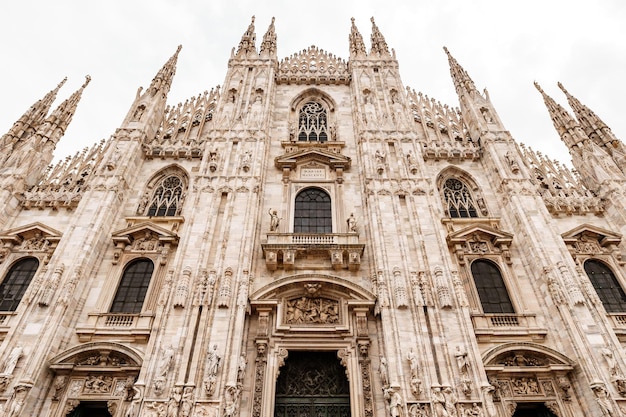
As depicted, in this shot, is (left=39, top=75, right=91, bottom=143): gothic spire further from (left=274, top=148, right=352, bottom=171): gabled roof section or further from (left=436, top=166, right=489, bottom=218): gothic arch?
(left=436, top=166, right=489, bottom=218): gothic arch

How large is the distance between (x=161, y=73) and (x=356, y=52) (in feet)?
36.9

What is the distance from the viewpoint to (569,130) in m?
19.1

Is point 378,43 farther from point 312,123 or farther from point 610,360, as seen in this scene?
point 610,360

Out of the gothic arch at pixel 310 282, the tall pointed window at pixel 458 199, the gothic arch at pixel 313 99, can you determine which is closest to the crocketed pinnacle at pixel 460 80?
the tall pointed window at pixel 458 199

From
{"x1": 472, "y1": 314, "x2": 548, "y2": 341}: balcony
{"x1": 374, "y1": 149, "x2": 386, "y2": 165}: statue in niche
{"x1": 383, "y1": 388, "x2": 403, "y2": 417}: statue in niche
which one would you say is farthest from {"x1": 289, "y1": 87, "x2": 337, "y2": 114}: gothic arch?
{"x1": 383, "y1": 388, "x2": 403, "y2": 417}: statue in niche

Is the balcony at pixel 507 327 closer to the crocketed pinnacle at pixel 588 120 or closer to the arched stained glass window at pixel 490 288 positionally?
the arched stained glass window at pixel 490 288

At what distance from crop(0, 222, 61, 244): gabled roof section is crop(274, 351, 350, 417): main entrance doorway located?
1027 cm

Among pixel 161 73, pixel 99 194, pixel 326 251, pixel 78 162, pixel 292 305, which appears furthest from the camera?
pixel 161 73

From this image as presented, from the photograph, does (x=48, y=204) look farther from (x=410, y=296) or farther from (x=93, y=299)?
(x=410, y=296)

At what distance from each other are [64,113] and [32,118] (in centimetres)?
140

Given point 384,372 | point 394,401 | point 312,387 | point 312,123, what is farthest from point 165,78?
point 394,401

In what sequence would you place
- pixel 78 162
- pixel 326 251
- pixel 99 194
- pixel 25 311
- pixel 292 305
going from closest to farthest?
pixel 25 311
pixel 292 305
pixel 326 251
pixel 99 194
pixel 78 162

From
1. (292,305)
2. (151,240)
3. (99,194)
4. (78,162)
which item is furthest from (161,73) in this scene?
(292,305)

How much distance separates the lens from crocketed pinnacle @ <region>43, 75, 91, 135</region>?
A: 18.9m
